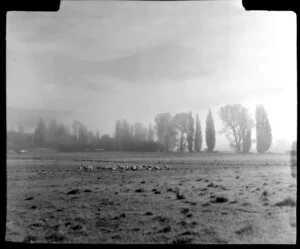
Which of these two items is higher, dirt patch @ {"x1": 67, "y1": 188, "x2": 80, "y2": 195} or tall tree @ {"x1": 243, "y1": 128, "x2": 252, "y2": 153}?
tall tree @ {"x1": 243, "y1": 128, "x2": 252, "y2": 153}

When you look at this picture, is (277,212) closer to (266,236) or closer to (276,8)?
(266,236)

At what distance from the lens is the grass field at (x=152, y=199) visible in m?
8.39

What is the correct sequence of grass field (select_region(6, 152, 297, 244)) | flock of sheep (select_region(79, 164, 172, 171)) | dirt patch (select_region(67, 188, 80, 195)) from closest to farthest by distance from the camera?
grass field (select_region(6, 152, 297, 244)) → dirt patch (select_region(67, 188, 80, 195)) → flock of sheep (select_region(79, 164, 172, 171))

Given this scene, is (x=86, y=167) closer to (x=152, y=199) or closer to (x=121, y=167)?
(x=121, y=167)

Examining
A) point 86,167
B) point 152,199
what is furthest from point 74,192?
point 152,199

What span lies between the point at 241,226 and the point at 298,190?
4.67 meters

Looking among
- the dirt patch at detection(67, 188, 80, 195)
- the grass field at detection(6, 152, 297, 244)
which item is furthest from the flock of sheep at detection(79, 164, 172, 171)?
the dirt patch at detection(67, 188, 80, 195)

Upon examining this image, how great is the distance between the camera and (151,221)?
9406mm

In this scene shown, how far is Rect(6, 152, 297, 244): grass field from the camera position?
27.5ft

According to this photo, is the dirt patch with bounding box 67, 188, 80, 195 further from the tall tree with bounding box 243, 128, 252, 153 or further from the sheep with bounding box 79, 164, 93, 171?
the tall tree with bounding box 243, 128, 252, 153

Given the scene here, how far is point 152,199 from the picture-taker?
1195 cm

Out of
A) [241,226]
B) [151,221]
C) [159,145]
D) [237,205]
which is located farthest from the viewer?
[159,145]

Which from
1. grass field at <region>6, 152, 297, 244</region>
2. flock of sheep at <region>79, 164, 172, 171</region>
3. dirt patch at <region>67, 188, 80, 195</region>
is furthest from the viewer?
flock of sheep at <region>79, 164, 172, 171</region>
